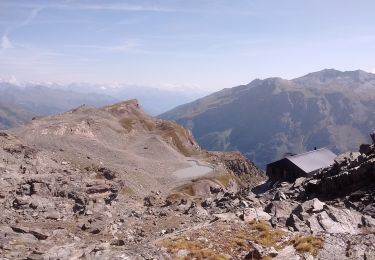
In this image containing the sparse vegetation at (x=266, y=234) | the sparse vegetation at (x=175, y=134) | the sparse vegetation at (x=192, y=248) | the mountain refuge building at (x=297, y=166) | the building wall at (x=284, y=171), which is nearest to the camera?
A: the sparse vegetation at (x=192, y=248)

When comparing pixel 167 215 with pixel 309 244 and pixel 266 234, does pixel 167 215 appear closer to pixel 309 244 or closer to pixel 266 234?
pixel 266 234

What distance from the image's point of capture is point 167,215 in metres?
38.6

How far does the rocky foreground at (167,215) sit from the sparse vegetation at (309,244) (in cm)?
6

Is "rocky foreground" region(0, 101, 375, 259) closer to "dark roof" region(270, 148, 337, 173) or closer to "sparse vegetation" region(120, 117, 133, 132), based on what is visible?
"dark roof" region(270, 148, 337, 173)

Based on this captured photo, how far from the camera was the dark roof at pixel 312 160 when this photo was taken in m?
63.1

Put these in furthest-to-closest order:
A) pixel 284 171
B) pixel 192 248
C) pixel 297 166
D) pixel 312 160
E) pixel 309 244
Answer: pixel 312 160 → pixel 284 171 → pixel 297 166 → pixel 309 244 → pixel 192 248

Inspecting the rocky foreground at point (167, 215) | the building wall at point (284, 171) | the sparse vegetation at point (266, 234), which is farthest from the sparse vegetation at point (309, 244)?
the building wall at point (284, 171)

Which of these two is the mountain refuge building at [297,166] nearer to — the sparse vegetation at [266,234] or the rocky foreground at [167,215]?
the rocky foreground at [167,215]

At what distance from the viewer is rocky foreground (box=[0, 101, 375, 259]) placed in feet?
74.9

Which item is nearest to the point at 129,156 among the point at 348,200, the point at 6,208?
the point at 6,208

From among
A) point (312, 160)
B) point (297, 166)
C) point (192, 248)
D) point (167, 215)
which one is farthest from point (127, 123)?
point (192, 248)

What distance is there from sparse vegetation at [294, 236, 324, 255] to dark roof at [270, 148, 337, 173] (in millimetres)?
38717

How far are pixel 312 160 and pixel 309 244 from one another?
4563cm

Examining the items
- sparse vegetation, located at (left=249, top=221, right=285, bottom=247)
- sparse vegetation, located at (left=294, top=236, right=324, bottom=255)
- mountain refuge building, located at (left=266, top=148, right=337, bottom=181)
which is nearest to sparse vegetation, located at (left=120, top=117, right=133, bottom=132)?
mountain refuge building, located at (left=266, top=148, right=337, bottom=181)
